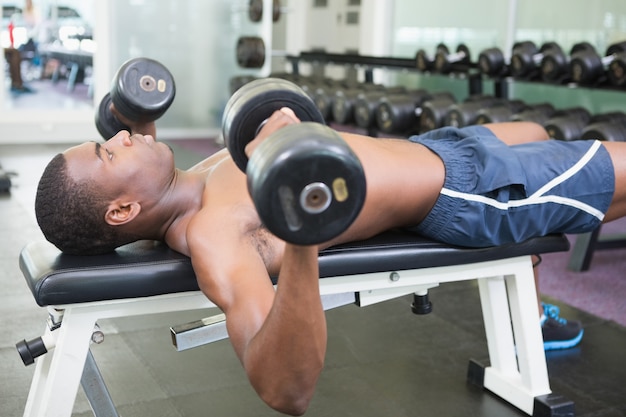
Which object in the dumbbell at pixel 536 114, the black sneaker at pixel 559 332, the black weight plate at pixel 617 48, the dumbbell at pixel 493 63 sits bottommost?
the black sneaker at pixel 559 332

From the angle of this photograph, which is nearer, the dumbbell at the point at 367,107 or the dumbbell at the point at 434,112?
the dumbbell at the point at 434,112

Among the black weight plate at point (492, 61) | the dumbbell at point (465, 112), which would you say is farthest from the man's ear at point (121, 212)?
the black weight plate at point (492, 61)

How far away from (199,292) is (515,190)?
29.9 inches

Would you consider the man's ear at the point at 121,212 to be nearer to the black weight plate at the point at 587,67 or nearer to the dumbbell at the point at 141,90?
the dumbbell at the point at 141,90

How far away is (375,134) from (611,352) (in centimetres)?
276

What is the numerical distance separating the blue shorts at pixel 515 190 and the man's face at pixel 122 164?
24.3 inches

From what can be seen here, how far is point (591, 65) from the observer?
3.73m

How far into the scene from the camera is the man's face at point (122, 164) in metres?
1.40

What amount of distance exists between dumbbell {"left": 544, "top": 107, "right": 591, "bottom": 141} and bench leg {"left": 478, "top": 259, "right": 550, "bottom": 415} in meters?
1.57

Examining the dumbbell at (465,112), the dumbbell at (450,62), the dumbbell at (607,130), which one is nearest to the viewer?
the dumbbell at (607,130)

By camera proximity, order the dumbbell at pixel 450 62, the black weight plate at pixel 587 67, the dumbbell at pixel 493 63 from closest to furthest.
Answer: the black weight plate at pixel 587 67
the dumbbell at pixel 493 63
the dumbbell at pixel 450 62

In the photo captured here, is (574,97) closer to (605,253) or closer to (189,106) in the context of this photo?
(605,253)

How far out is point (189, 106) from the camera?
22.2 ft

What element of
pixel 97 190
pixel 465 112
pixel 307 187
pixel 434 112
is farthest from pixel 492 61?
pixel 307 187
